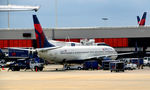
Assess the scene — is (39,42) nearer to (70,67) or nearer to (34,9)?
(70,67)

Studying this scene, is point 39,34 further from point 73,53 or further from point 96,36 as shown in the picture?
point 96,36

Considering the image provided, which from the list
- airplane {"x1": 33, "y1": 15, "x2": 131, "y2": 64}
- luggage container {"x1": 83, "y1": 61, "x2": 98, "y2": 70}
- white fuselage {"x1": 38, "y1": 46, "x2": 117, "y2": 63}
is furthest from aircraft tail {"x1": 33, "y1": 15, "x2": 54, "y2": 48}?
luggage container {"x1": 83, "y1": 61, "x2": 98, "y2": 70}

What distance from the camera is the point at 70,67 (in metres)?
77.2

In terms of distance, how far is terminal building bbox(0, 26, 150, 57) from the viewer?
110412 millimetres

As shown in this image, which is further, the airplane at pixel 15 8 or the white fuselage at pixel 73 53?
the white fuselage at pixel 73 53

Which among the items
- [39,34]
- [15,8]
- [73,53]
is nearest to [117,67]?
[39,34]

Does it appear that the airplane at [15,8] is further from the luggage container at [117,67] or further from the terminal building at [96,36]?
the terminal building at [96,36]

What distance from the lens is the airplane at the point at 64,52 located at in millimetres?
69875

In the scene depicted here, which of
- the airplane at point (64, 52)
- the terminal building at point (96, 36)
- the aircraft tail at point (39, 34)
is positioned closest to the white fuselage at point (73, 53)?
the airplane at point (64, 52)

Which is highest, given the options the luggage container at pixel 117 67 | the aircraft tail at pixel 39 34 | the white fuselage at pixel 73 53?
the aircraft tail at pixel 39 34

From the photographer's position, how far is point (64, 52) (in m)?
75.4

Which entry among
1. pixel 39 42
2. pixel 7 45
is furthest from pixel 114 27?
pixel 39 42

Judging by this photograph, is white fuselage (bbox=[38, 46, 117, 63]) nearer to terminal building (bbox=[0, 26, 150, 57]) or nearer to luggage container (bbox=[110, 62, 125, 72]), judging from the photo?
luggage container (bbox=[110, 62, 125, 72])

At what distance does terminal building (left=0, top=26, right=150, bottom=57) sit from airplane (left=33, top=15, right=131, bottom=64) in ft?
88.5
